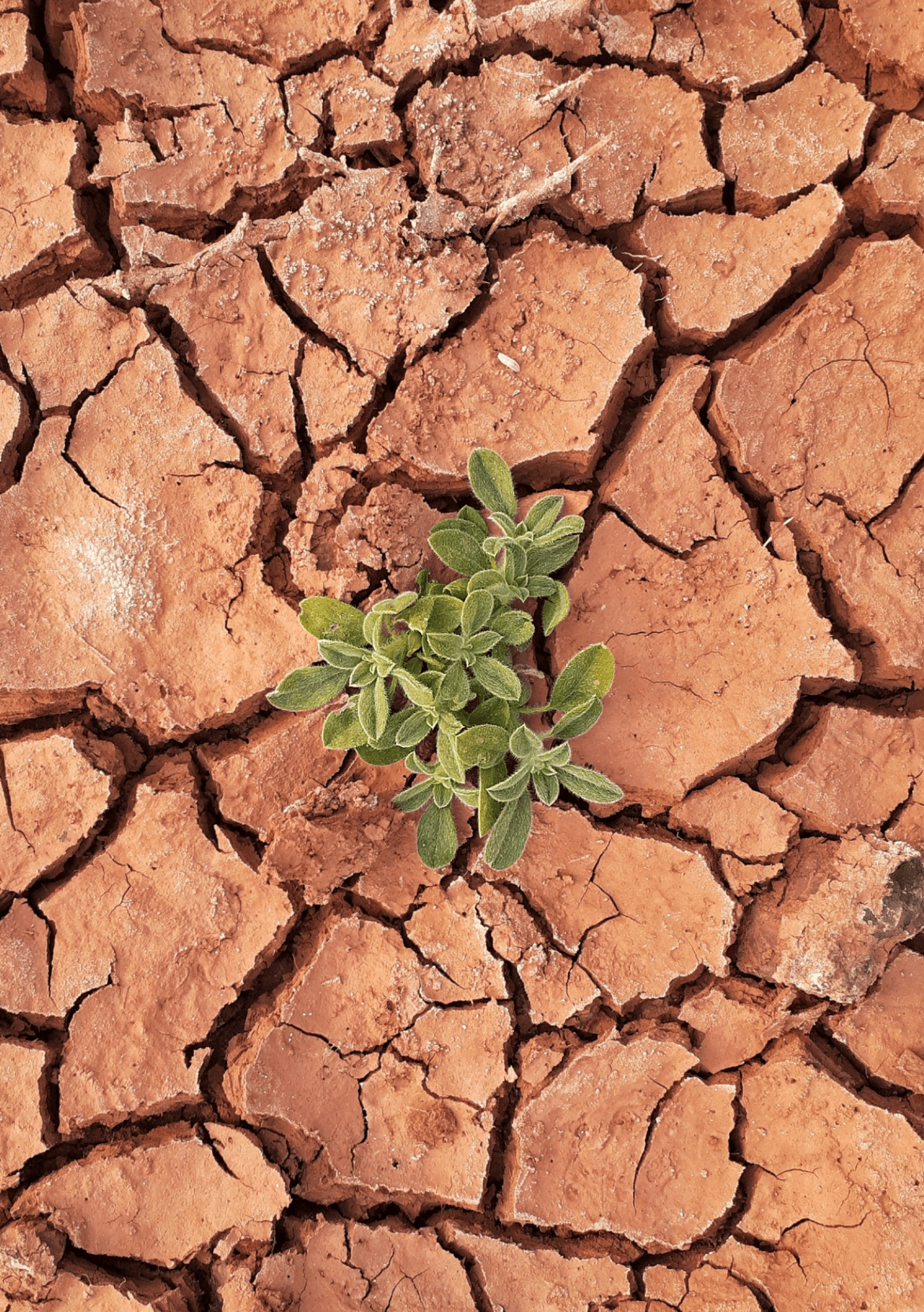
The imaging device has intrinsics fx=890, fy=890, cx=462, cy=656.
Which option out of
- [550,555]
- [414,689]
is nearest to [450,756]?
[414,689]

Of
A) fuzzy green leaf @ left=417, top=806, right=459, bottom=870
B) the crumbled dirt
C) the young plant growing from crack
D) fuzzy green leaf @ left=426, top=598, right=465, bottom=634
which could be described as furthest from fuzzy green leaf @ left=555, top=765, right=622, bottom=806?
the crumbled dirt

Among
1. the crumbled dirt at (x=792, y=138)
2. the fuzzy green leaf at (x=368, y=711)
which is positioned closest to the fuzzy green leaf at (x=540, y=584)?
the fuzzy green leaf at (x=368, y=711)

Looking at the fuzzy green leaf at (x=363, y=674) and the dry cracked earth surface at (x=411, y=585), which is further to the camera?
the dry cracked earth surface at (x=411, y=585)

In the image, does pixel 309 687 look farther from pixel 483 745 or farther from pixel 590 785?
pixel 590 785

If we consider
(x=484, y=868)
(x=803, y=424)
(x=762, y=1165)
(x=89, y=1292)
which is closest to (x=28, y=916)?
(x=89, y=1292)

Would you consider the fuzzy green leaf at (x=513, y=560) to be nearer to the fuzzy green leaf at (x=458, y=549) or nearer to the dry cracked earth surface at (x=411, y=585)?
the fuzzy green leaf at (x=458, y=549)

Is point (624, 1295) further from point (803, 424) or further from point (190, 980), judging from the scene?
point (803, 424)
